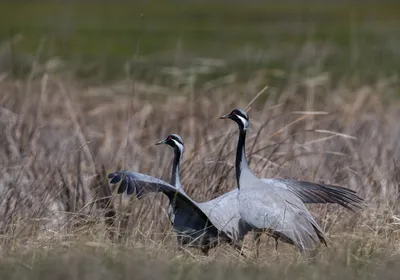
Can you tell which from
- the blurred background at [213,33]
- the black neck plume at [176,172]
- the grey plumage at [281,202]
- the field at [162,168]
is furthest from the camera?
the blurred background at [213,33]

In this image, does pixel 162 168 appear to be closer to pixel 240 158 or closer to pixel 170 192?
pixel 240 158

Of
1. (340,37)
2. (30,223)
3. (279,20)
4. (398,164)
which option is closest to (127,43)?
(340,37)

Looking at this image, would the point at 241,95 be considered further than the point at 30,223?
Yes

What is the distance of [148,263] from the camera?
18.3 feet

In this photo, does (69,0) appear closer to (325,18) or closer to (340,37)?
(325,18)

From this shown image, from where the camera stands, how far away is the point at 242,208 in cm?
709

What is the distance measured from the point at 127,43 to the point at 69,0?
1697 cm

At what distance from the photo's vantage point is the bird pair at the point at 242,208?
271 inches

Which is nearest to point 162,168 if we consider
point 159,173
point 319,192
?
point 159,173

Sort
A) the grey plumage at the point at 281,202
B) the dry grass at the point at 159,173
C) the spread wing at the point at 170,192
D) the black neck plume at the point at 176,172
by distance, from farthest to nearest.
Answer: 1. the black neck plume at the point at 176,172
2. the grey plumage at the point at 281,202
3. the spread wing at the point at 170,192
4. the dry grass at the point at 159,173

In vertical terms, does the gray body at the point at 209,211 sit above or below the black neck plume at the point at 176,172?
below

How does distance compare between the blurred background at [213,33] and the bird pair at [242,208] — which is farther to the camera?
the blurred background at [213,33]

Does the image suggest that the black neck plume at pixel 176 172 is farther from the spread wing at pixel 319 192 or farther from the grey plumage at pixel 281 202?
the spread wing at pixel 319 192

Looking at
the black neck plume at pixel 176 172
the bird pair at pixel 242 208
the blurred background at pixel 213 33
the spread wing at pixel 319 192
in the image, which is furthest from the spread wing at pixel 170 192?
the blurred background at pixel 213 33
